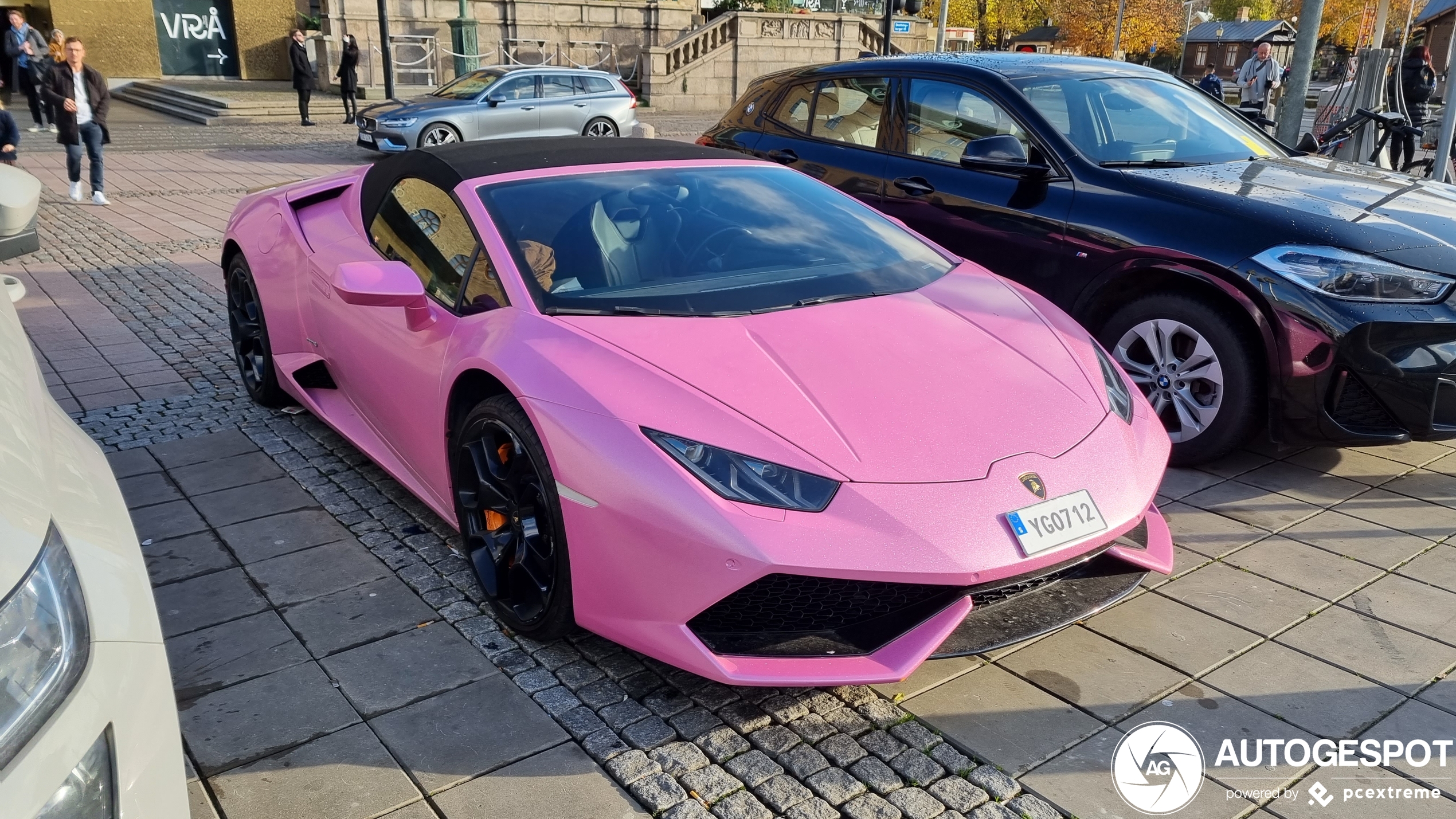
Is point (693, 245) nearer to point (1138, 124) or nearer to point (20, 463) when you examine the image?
point (20, 463)

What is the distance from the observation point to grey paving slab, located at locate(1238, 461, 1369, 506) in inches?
167

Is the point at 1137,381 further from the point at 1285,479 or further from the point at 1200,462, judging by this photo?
the point at 1285,479

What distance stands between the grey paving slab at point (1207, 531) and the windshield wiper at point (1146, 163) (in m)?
1.68

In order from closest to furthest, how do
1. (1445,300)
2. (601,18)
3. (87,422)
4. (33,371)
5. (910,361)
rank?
(33,371), (910,361), (1445,300), (87,422), (601,18)

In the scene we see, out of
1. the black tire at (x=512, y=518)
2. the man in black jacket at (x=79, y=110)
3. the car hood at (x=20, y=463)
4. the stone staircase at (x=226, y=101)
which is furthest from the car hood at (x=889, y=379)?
the stone staircase at (x=226, y=101)

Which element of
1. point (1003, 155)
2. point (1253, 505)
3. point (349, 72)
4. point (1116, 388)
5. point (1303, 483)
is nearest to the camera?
point (1116, 388)

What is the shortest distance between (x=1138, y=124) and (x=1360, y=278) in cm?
156

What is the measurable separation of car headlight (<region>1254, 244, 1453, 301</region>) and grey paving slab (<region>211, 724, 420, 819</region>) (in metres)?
3.66

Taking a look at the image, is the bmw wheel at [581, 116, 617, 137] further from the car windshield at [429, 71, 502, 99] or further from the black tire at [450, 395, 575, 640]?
the black tire at [450, 395, 575, 640]

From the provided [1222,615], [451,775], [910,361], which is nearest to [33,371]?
[451,775]

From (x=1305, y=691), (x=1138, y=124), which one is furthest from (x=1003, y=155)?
(x=1305, y=691)

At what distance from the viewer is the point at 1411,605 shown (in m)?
3.37

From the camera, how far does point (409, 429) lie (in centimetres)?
366

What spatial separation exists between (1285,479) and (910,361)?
2331 mm
